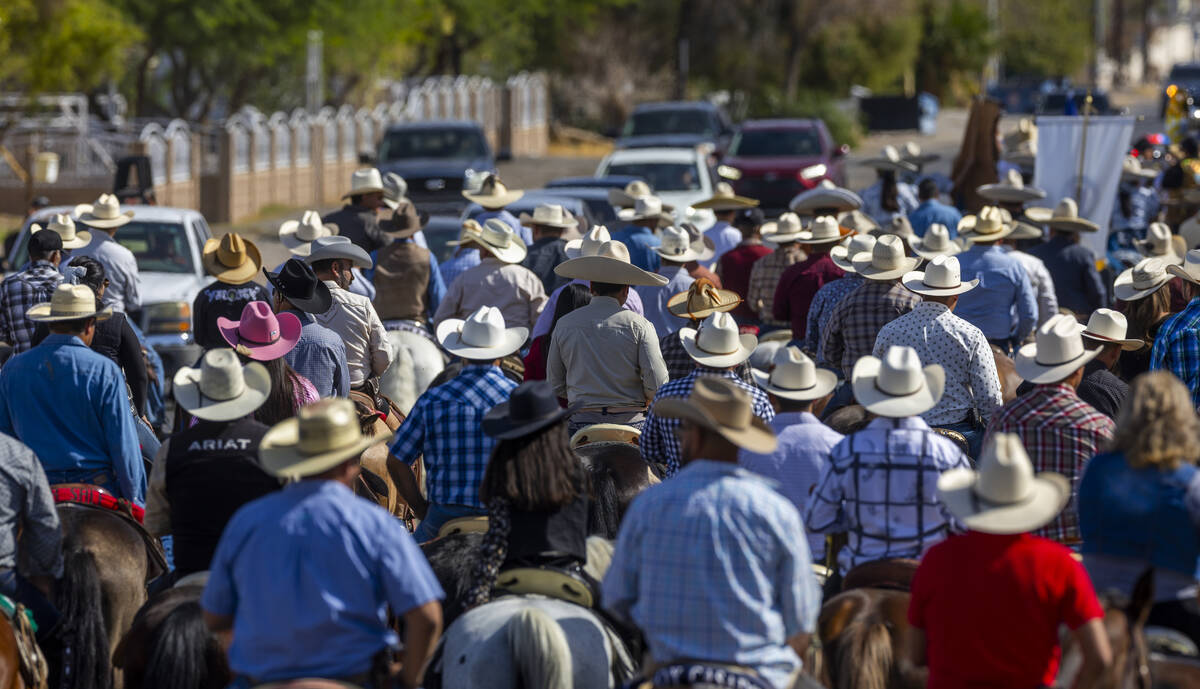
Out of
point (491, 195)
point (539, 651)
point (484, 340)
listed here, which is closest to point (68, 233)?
point (491, 195)

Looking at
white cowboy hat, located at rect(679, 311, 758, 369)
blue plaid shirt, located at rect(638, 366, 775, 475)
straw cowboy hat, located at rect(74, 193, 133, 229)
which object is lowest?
blue plaid shirt, located at rect(638, 366, 775, 475)

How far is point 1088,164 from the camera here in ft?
58.1

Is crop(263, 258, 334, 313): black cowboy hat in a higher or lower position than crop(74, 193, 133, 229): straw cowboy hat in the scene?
lower

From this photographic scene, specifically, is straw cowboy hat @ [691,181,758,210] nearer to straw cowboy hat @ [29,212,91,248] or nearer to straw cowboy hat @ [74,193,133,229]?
straw cowboy hat @ [74,193,133,229]

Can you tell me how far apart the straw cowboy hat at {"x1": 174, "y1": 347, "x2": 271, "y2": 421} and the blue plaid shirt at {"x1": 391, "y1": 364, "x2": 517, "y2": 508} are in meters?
0.78

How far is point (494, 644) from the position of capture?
5.98 metres

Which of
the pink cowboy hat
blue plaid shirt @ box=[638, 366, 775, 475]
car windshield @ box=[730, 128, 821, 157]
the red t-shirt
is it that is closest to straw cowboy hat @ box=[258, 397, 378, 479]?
the red t-shirt

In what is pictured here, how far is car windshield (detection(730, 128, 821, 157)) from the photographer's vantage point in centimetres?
2595

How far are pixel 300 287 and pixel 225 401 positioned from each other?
3.05m

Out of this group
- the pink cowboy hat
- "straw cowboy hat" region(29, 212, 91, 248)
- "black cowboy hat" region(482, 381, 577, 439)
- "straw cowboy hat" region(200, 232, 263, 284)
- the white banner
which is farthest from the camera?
the white banner

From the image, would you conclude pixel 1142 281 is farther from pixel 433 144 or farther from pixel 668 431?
pixel 433 144

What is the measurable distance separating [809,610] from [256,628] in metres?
1.76

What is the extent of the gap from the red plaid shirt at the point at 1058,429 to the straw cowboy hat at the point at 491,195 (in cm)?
881

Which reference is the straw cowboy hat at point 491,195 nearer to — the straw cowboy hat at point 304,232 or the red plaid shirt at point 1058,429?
the straw cowboy hat at point 304,232
